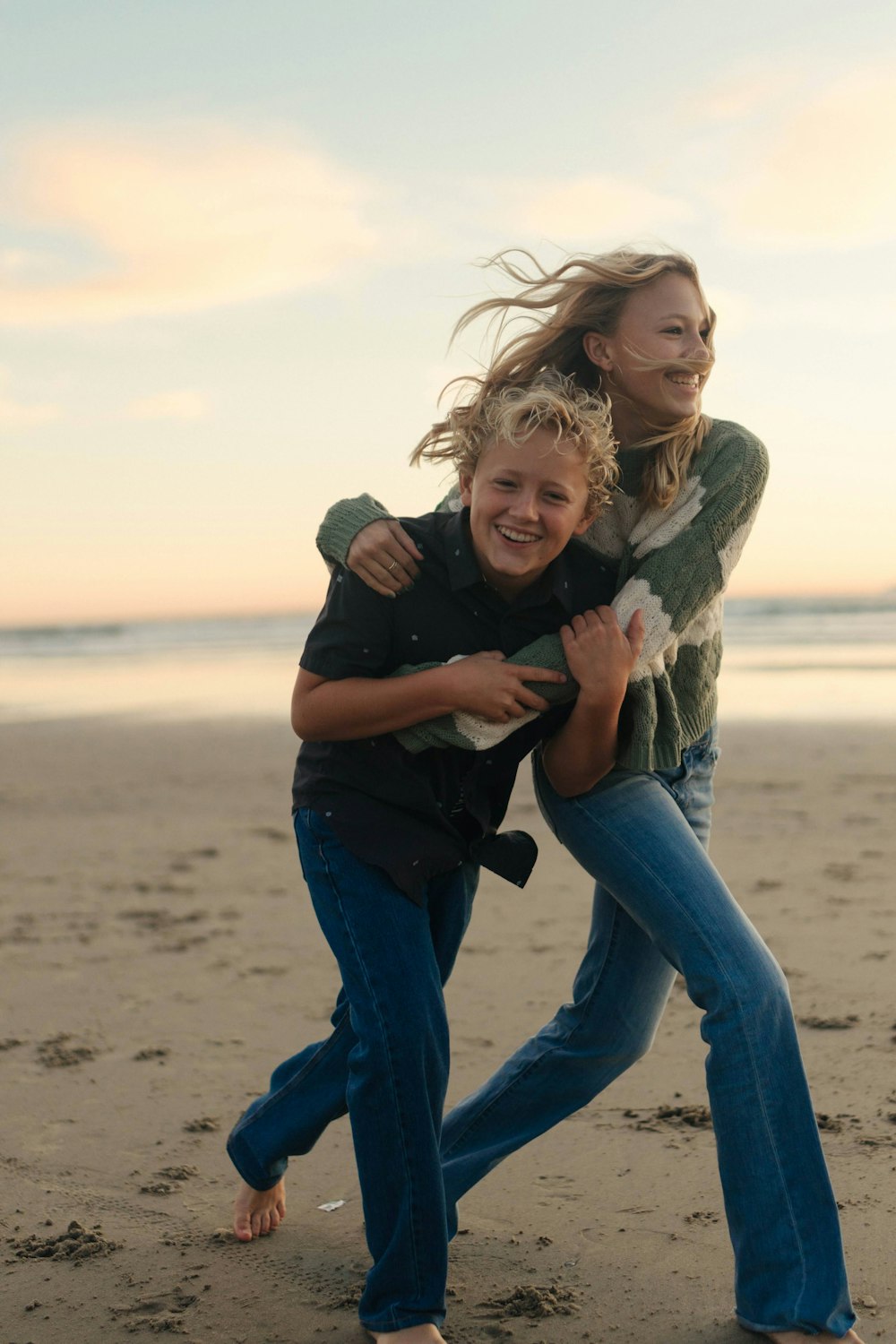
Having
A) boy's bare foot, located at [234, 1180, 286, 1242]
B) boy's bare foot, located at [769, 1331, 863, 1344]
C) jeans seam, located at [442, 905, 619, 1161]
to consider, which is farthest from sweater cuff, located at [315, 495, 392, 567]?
boy's bare foot, located at [769, 1331, 863, 1344]

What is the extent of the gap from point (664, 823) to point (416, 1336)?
1157 millimetres

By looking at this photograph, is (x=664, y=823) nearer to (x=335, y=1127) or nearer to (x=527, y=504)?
(x=527, y=504)

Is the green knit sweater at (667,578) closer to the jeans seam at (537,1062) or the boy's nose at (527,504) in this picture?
the boy's nose at (527,504)

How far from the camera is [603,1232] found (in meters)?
3.17

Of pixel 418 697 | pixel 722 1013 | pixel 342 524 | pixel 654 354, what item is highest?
pixel 654 354

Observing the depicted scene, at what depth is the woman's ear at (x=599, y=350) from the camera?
3.00 metres

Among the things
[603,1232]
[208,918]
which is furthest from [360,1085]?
[208,918]

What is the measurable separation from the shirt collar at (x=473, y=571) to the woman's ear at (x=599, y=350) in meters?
0.49

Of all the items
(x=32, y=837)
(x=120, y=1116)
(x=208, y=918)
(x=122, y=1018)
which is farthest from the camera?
(x=32, y=837)

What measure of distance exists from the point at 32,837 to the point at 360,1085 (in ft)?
20.0

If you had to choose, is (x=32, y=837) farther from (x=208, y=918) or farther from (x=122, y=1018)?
(x=122, y=1018)

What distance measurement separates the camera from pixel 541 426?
2646 millimetres

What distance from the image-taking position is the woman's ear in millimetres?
2996

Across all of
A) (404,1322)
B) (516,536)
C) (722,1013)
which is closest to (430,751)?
(516,536)
